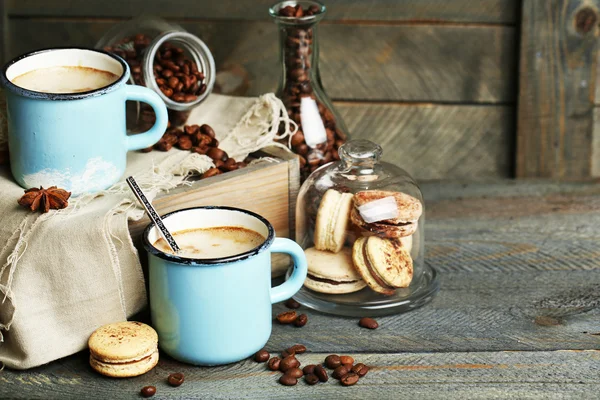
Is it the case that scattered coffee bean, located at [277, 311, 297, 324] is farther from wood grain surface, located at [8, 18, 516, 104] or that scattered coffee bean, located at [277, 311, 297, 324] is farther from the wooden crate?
wood grain surface, located at [8, 18, 516, 104]

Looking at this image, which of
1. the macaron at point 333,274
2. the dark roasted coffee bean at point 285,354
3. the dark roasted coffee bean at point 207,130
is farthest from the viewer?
the dark roasted coffee bean at point 207,130

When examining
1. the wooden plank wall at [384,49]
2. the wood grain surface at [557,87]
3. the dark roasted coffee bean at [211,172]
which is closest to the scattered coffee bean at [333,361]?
the dark roasted coffee bean at [211,172]

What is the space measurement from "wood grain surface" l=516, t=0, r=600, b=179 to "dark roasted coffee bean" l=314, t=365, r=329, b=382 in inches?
34.6

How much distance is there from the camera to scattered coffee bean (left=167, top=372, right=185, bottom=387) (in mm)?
1103

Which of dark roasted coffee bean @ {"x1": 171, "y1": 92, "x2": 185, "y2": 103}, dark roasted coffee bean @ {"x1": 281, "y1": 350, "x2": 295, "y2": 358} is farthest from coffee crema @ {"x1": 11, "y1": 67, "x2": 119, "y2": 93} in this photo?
dark roasted coffee bean @ {"x1": 281, "y1": 350, "x2": 295, "y2": 358}

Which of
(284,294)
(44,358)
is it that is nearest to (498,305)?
(284,294)

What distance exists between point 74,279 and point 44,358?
11 centimetres

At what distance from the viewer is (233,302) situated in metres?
1.12

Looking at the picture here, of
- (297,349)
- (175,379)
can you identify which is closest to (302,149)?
(297,349)

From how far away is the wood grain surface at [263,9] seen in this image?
173 cm

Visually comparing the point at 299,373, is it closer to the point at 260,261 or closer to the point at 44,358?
the point at 260,261

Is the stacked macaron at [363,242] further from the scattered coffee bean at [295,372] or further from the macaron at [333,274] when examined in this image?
the scattered coffee bean at [295,372]

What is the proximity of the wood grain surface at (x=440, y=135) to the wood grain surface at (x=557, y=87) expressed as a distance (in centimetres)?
4

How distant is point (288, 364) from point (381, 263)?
215mm
